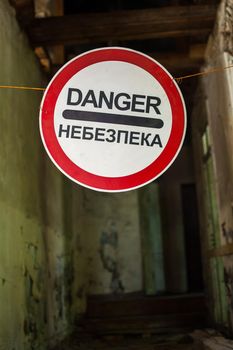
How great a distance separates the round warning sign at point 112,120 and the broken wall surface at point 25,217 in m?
1.20

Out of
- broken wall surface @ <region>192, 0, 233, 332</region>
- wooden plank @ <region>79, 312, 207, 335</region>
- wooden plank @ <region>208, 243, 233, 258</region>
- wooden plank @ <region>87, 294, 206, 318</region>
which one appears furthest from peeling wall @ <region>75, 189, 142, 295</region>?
wooden plank @ <region>208, 243, 233, 258</region>

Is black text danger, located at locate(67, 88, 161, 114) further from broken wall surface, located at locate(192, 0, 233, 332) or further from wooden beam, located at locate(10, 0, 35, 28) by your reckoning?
wooden beam, located at locate(10, 0, 35, 28)

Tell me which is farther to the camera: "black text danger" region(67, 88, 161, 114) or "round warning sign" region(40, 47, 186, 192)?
"black text danger" region(67, 88, 161, 114)

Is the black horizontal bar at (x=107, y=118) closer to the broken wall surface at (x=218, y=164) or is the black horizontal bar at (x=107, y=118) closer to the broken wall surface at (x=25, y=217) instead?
the broken wall surface at (x=25, y=217)

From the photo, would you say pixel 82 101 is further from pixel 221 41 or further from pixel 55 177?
pixel 55 177

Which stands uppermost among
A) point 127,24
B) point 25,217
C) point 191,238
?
point 127,24

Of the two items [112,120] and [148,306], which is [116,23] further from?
[148,306]

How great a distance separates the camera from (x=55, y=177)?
6062 mm

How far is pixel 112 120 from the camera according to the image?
9.21ft

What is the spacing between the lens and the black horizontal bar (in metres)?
2.80

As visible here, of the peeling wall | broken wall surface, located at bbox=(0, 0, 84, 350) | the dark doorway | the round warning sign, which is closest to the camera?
the round warning sign

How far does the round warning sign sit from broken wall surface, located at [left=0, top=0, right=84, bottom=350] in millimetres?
1197

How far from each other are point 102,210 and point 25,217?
14.7 ft

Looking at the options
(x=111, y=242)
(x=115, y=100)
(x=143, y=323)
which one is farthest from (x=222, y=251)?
(x=111, y=242)
